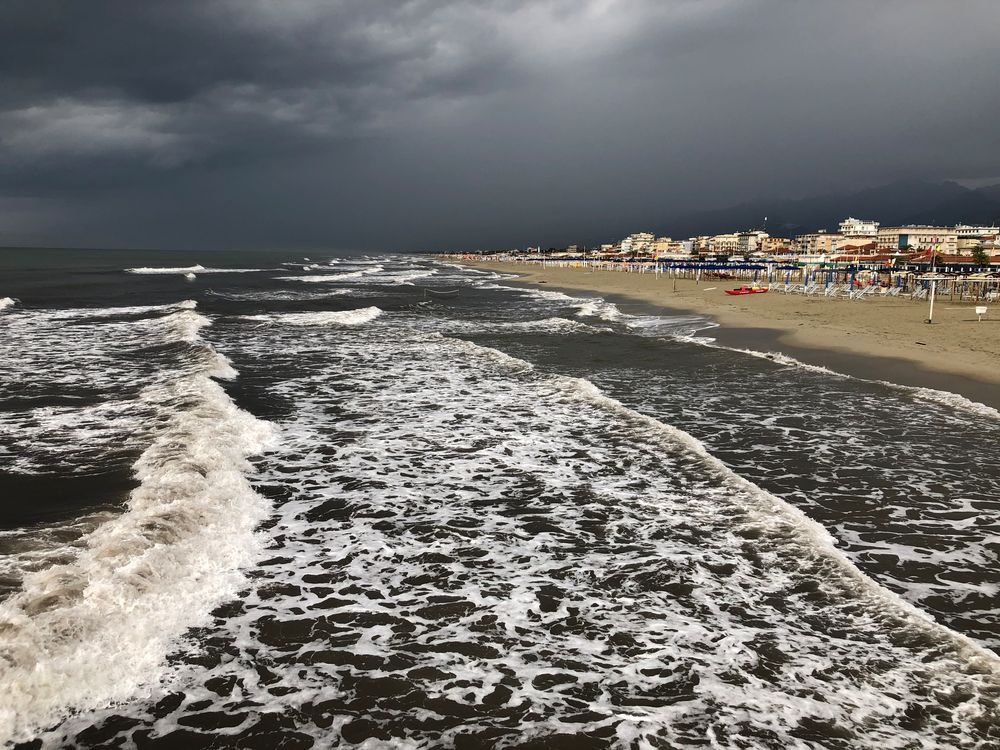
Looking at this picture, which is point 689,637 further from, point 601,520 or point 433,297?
point 433,297

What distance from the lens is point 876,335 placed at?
24.8 meters

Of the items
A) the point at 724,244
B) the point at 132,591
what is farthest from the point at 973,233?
the point at 132,591

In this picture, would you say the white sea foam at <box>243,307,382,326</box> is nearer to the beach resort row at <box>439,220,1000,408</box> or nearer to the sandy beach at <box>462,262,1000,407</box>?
the beach resort row at <box>439,220,1000,408</box>

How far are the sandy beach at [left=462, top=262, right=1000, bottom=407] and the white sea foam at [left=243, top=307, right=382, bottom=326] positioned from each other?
1632cm

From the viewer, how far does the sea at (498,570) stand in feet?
15.2

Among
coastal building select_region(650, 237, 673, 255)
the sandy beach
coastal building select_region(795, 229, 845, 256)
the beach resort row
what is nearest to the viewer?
the sandy beach

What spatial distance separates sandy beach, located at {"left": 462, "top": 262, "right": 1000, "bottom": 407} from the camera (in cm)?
1717

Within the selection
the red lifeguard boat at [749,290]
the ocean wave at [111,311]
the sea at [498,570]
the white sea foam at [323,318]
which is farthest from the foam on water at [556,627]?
the red lifeguard boat at [749,290]

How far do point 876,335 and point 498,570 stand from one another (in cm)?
2355

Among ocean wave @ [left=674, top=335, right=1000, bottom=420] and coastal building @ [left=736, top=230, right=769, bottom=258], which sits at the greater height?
coastal building @ [left=736, top=230, right=769, bottom=258]

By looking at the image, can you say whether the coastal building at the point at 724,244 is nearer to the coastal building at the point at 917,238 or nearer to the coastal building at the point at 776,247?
the coastal building at the point at 776,247

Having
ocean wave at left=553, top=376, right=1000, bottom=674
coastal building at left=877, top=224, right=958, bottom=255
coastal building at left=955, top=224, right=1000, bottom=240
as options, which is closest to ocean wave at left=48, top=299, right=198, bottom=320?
ocean wave at left=553, top=376, right=1000, bottom=674

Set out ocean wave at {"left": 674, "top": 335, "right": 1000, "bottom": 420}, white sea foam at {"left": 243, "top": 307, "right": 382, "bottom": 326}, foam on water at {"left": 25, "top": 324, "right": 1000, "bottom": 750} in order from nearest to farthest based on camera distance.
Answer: foam on water at {"left": 25, "top": 324, "right": 1000, "bottom": 750} → ocean wave at {"left": 674, "top": 335, "right": 1000, "bottom": 420} → white sea foam at {"left": 243, "top": 307, "right": 382, "bottom": 326}

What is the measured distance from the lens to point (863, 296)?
4644 centimetres
